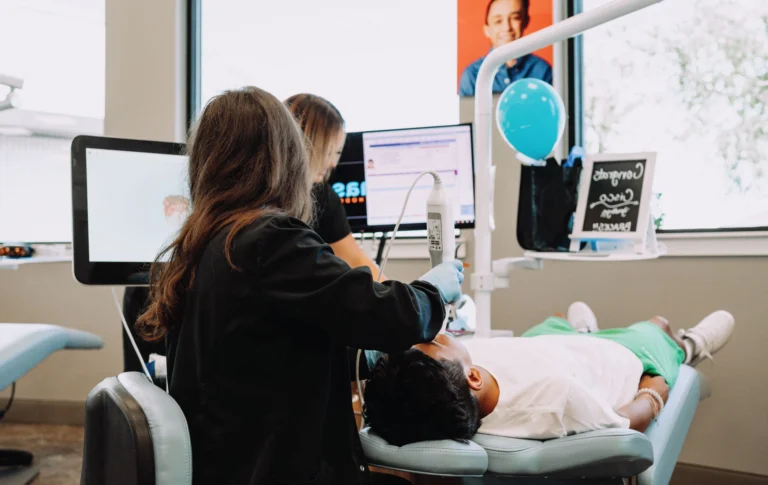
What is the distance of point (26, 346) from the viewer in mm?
2197

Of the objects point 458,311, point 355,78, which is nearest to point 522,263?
point 458,311

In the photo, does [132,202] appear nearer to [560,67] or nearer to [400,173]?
[400,173]

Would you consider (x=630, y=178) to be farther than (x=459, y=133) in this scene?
No

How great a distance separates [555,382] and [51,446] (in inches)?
108

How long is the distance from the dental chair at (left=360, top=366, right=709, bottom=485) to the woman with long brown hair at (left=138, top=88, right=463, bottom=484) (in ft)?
0.28

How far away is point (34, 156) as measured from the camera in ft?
12.2

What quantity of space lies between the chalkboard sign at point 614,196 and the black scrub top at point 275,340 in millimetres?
1085

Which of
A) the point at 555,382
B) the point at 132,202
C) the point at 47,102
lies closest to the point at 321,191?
the point at 132,202

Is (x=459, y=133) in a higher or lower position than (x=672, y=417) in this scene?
higher

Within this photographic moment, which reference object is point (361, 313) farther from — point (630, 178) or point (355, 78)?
point (355, 78)

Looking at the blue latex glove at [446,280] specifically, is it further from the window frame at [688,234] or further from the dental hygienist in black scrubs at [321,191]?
the window frame at [688,234]

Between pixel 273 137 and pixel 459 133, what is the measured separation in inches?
58.3

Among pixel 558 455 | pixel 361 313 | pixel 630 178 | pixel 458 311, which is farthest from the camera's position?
pixel 458 311

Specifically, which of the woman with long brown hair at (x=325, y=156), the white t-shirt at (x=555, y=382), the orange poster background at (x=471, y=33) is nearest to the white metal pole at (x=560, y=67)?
the orange poster background at (x=471, y=33)
